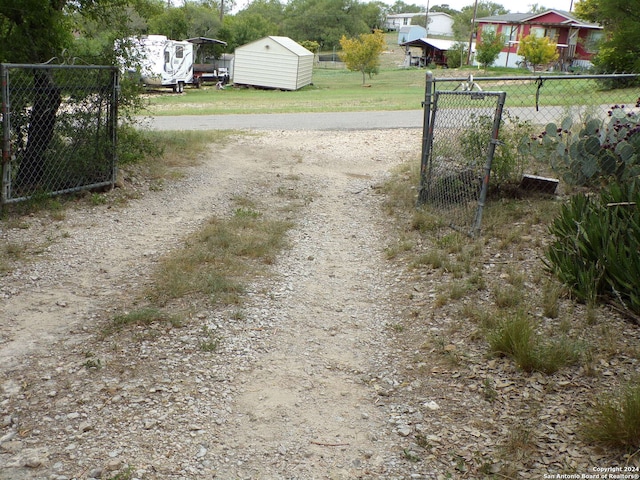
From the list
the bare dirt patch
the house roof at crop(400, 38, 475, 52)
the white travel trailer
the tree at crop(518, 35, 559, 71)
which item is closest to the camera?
the bare dirt patch

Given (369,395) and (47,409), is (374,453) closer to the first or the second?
(369,395)

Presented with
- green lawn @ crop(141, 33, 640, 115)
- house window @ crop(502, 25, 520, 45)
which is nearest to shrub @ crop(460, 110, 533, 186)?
green lawn @ crop(141, 33, 640, 115)

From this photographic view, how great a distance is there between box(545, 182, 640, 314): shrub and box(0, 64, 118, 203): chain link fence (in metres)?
5.65

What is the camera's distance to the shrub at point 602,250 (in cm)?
468

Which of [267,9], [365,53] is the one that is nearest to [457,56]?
[365,53]

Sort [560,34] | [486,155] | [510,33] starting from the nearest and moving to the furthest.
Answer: [486,155] < [560,34] < [510,33]

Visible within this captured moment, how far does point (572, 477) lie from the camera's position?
314 centimetres

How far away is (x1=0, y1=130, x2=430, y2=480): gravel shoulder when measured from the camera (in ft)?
11.1

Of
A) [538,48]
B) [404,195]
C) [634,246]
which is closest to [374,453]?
[634,246]

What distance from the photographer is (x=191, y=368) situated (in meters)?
4.26

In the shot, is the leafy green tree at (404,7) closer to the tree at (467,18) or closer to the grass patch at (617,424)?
the tree at (467,18)

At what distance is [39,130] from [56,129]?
0.72 feet

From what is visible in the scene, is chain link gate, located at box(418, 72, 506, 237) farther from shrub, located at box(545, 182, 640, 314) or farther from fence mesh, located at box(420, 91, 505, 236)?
shrub, located at box(545, 182, 640, 314)

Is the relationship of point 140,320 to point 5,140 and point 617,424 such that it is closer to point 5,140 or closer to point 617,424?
point 617,424
